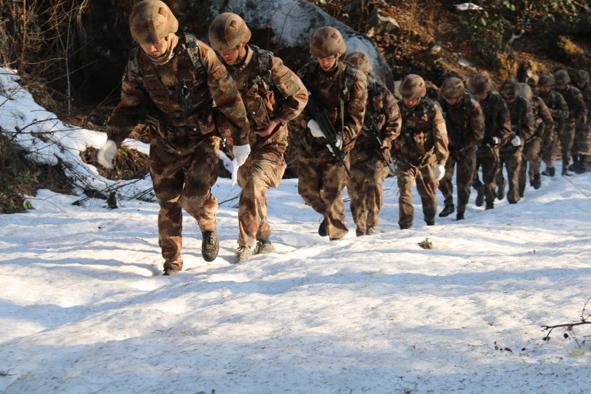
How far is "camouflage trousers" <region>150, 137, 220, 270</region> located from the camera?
4914mm

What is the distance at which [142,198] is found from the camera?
30.6 feet

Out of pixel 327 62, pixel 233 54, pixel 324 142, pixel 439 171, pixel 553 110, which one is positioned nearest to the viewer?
pixel 233 54

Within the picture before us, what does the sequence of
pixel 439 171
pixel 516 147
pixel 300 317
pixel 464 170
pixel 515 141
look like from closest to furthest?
pixel 300 317 → pixel 439 171 → pixel 464 170 → pixel 515 141 → pixel 516 147

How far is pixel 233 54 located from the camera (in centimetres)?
523

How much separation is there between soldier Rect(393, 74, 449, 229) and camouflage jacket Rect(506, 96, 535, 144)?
3.48m

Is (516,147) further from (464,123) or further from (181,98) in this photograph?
(181,98)

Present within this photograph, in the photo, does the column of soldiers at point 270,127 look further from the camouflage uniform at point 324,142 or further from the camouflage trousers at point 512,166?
the camouflage trousers at point 512,166

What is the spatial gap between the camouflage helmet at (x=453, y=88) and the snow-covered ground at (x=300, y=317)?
3.34m

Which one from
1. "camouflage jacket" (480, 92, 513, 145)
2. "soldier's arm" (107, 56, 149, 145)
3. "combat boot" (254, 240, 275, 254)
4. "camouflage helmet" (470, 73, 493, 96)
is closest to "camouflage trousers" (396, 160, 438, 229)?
"camouflage jacket" (480, 92, 513, 145)

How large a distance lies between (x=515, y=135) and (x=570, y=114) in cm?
371

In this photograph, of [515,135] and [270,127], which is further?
[515,135]

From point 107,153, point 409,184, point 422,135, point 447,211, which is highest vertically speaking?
point 422,135

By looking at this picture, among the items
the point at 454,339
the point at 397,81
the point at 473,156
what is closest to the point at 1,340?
the point at 454,339

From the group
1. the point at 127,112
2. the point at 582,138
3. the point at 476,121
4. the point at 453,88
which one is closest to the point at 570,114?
the point at 582,138
